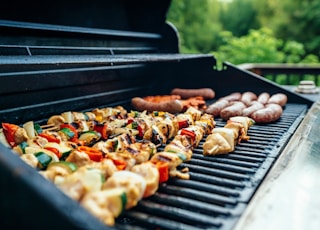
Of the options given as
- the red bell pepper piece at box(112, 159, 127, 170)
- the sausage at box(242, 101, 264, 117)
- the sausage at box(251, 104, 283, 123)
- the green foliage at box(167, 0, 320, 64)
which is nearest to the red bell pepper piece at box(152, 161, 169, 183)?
the red bell pepper piece at box(112, 159, 127, 170)

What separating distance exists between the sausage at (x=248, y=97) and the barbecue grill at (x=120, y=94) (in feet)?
0.91

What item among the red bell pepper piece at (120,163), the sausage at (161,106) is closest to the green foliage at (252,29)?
the sausage at (161,106)

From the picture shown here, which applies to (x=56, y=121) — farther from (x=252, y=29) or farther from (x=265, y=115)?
(x=252, y=29)

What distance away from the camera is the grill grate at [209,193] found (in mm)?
1787

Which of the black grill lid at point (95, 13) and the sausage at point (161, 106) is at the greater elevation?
the black grill lid at point (95, 13)

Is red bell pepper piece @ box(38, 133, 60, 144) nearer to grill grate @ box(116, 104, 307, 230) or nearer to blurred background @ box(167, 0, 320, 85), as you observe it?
grill grate @ box(116, 104, 307, 230)

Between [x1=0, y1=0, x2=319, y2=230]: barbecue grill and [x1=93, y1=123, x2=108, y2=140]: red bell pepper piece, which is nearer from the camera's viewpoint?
[x1=0, y1=0, x2=319, y2=230]: barbecue grill

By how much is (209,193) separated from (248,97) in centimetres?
290

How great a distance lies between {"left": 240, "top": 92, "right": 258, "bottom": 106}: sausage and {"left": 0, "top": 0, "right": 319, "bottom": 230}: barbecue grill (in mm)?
277

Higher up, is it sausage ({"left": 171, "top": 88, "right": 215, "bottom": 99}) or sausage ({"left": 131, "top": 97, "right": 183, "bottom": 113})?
sausage ({"left": 131, "top": 97, "right": 183, "bottom": 113})

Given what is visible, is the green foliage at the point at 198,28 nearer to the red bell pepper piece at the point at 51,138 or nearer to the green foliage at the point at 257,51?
the green foliage at the point at 257,51

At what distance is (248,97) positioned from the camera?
4.78m

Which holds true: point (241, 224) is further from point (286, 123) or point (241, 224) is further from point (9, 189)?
point (286, 123)

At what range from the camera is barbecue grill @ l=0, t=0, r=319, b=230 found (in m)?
1.27
